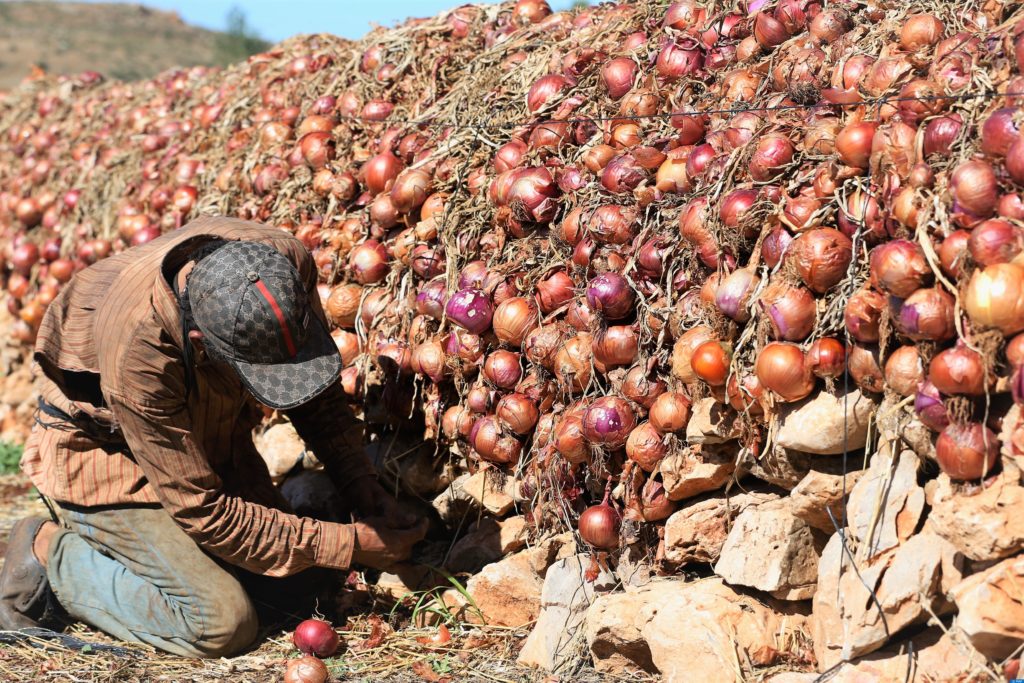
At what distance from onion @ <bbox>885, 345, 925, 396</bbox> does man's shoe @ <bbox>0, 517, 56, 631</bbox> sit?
2.57 meters

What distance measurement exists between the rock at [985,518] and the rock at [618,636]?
818mm

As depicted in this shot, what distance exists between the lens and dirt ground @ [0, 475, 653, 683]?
2.81m

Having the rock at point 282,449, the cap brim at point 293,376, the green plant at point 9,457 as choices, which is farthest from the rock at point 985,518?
the green plant at point 9,457

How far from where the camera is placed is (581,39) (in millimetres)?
3732

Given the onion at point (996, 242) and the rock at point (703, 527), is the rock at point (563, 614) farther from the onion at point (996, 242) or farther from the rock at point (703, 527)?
the onion at point (996, 242)

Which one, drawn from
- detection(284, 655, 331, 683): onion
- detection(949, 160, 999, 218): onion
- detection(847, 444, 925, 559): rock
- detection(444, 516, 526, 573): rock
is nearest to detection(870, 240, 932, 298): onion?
detection(949, 160, 999, 218): onion

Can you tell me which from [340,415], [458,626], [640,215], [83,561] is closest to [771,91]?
[640,215]

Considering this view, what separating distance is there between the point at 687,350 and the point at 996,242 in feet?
2.58

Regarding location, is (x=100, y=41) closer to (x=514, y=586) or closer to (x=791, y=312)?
(x=514, y=586)

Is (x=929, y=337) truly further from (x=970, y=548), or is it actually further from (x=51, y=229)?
(x=51, y=229)

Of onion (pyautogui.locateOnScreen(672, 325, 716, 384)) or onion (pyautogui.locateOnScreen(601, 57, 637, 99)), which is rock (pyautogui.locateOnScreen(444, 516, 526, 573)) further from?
onion (pyautogui.locateOnScreen(601, 57, 637, 99))

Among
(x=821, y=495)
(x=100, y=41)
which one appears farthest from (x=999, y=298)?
(x=100, y=41)

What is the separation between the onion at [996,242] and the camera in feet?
6.75

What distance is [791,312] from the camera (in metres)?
2.40
